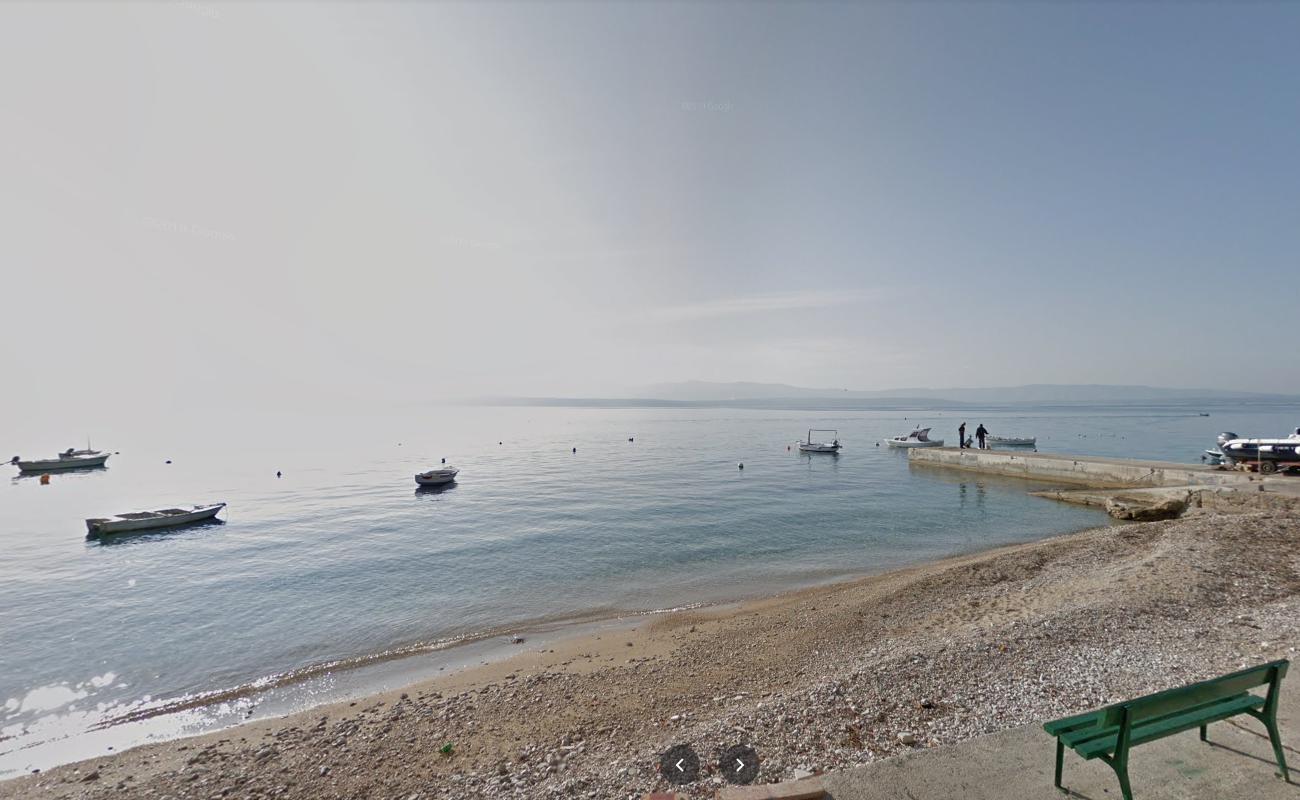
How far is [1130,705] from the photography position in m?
4.23

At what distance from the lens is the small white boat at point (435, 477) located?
4387cm

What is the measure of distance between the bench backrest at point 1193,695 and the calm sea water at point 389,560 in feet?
43.3

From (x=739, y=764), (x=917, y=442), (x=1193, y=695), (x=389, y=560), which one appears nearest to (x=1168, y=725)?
(x=1193, y=695)

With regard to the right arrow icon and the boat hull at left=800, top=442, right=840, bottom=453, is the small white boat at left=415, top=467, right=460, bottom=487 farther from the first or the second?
the right arrow icon

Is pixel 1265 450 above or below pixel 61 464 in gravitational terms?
above

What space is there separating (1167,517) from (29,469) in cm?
10811

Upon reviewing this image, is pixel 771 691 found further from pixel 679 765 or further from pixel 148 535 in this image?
pixel 148 535

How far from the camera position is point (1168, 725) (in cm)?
458

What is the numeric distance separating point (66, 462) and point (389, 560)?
254ft

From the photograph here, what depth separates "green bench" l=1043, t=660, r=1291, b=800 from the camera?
4.26 m

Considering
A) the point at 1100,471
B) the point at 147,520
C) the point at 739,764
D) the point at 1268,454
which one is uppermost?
the point at 1268,454

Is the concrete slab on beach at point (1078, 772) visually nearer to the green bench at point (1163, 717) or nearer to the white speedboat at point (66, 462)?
the green bench at point (1163, 717)

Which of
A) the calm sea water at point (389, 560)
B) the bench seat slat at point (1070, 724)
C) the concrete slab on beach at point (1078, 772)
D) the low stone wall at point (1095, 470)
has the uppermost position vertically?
the bench seat slat at point (1070, 724)

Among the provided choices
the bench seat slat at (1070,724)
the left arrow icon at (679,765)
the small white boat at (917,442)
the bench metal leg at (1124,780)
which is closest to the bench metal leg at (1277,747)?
the bench seat slat at (1070,724)
